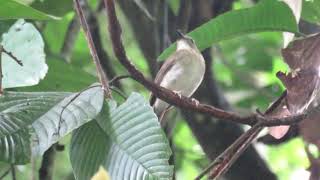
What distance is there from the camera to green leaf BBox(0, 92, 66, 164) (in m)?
0.94

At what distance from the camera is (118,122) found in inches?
38.4

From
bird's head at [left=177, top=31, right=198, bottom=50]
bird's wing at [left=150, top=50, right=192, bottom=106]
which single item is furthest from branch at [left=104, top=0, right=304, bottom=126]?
bird's wing at [left=150, top=50, right=192, bottom=106]

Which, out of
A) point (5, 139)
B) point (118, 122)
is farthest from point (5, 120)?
point (118, 122)

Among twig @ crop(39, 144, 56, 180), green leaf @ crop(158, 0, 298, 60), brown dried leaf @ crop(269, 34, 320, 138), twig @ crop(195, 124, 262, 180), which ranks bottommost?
twig @ crop(195, 124, 262, 180)

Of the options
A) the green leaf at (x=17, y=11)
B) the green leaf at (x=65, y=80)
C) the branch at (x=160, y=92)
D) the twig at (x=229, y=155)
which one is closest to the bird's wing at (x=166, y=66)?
the green leaf at (x=65, y=80)

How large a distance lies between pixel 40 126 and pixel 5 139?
62mm

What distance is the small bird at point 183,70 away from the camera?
1.91 meters

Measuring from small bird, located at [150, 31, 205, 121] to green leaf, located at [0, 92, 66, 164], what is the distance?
0.82 metres

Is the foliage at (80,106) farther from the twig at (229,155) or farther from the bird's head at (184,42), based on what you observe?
the bird's head at (184,42)

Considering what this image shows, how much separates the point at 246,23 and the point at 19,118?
51 centimetres

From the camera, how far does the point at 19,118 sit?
0.98 meters

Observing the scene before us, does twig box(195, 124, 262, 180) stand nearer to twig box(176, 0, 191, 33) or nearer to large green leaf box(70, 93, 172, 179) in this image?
large green leaf box(70, 93, 172, 179)

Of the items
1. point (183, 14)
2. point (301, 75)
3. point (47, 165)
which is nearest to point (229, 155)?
point (301, 75)

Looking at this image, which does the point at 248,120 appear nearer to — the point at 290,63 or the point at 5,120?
the point at 290,63
